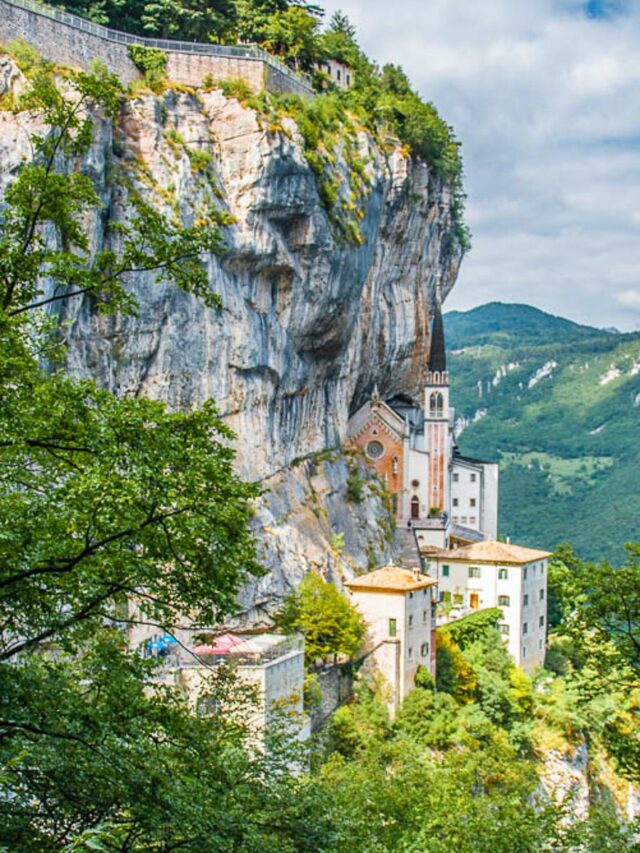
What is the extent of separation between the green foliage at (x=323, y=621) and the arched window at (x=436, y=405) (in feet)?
96.0

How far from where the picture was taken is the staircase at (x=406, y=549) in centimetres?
5812

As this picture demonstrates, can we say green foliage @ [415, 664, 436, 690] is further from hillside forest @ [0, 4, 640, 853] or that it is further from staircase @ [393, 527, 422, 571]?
hillside forest @ [0, 4, 640, 853]

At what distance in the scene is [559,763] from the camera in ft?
159

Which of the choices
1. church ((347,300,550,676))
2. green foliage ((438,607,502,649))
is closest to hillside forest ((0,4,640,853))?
church ((347,300,550,676))

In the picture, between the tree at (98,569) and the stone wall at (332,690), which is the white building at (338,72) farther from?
the tree at (98,569)

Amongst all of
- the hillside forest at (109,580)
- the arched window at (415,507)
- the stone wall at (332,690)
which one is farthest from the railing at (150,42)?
the arched window at (415,507)

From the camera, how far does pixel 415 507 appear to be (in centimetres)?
6875

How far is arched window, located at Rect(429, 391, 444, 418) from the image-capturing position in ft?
235

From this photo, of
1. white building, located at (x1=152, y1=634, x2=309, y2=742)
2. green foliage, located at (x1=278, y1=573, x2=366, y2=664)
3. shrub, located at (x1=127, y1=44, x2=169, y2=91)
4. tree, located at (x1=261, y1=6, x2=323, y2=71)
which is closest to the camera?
white building, located at (x1=152, y1=634, x2=309, y2=742)

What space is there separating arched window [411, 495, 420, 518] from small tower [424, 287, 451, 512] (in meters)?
0.80

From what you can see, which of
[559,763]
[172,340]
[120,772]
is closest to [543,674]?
[559,763]

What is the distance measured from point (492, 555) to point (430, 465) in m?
12.7

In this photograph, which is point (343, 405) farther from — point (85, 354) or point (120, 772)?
point (120, 772)

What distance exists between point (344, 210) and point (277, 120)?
19.7ft
